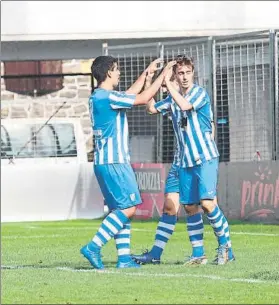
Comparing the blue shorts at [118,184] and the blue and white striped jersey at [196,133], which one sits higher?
the blue and white striped jersey at [196,133]

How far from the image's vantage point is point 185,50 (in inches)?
899

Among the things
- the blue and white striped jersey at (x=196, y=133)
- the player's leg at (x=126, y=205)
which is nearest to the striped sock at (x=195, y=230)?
the blue and white striped jersey at (x=196, y=133)

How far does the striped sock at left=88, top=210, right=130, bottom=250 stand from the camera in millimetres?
12750

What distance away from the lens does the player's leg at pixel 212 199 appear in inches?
530

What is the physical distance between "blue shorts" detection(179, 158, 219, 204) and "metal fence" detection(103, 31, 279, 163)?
804 centimetres

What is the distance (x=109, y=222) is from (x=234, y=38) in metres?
9.79

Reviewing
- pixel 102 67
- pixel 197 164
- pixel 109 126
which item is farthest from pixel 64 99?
pixel 109 126

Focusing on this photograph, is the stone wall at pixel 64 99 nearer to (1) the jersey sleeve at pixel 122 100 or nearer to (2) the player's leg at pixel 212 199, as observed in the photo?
(2) the player's leg at pixel 212 199

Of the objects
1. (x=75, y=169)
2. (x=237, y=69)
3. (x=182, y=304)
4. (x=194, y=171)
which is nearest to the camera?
(x=182, y=304)

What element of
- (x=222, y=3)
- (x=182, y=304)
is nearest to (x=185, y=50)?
(x=222, y=3)

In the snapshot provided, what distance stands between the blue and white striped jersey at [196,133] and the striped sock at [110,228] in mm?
1069

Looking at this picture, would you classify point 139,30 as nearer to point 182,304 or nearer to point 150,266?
point 150,266

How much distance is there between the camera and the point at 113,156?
12.8m

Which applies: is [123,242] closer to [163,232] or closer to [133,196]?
[133,196]
